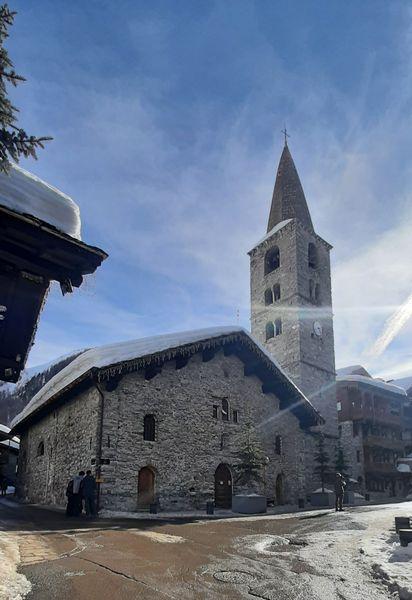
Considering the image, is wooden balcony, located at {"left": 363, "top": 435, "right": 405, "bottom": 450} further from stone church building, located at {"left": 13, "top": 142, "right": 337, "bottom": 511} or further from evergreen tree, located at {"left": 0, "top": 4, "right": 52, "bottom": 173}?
evergreen tree, located at {"left": 0, "top": 4, "right": 52, "bottom": 173}

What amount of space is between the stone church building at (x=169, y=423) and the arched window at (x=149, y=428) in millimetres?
39

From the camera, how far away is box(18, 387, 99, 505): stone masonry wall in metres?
16.7

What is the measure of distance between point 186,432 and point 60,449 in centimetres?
528

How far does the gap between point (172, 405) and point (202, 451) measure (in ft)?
7.52

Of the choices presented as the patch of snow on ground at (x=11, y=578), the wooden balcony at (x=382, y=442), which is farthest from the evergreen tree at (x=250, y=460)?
the wooden balcony at (x=382, y=442)

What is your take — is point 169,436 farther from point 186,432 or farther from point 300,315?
point 300,315

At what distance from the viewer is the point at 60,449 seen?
19328 mm

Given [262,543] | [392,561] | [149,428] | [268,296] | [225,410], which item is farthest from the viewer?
[268,296]

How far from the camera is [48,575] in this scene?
5660mm

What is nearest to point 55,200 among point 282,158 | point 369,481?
point 369,481

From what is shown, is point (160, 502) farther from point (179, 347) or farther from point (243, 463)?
point (179, 347)

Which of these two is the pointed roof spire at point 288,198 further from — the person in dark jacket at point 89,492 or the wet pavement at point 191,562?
the wet pavement at point 191,562

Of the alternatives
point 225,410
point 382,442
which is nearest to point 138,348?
point 225,410

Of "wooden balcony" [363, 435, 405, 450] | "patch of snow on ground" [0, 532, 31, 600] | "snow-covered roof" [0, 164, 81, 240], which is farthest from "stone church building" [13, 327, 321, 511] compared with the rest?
"wooden balcony" [363, 435, 405, 450]
